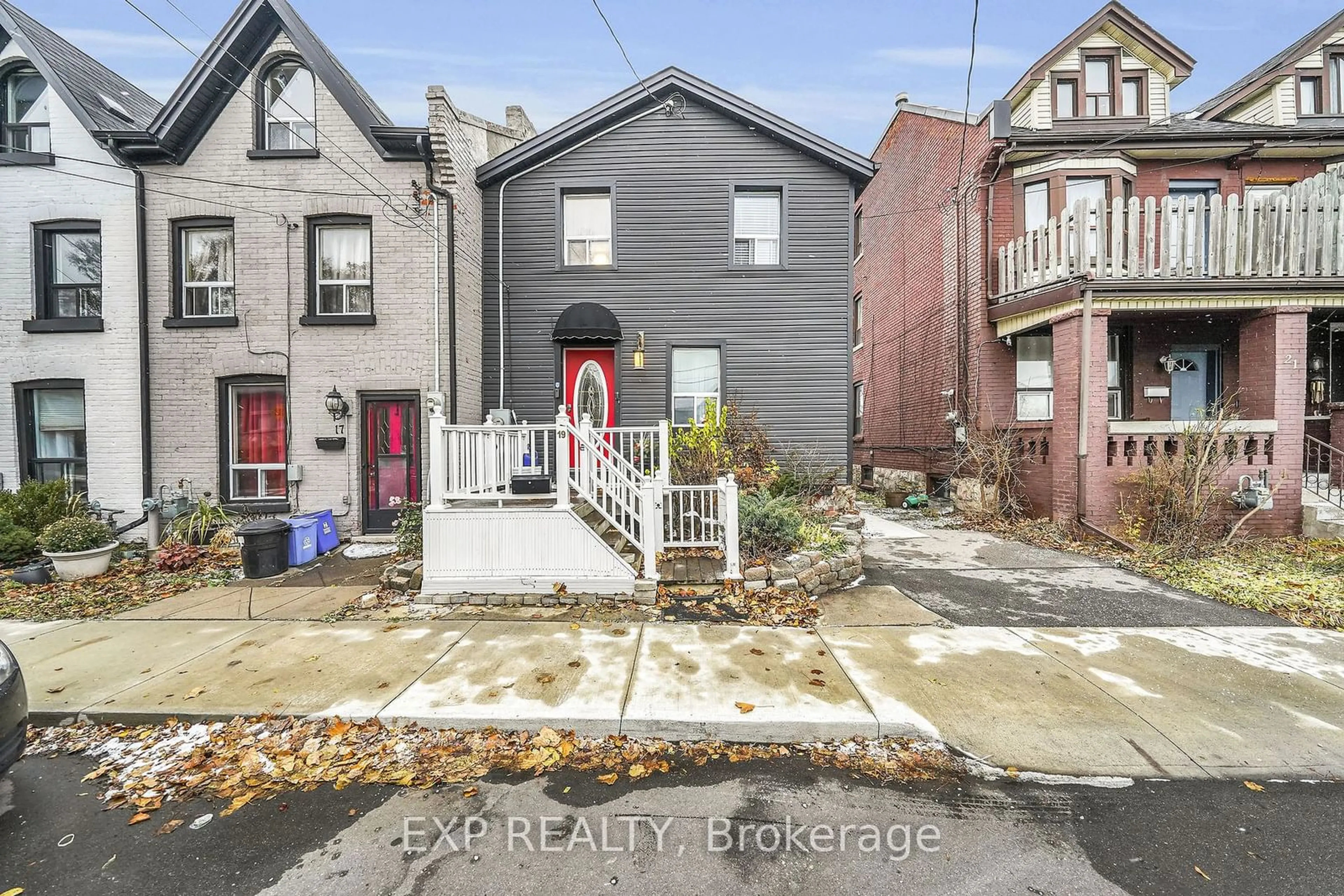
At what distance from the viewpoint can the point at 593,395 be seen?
9188 mm

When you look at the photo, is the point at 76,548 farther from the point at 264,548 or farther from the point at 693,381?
the point at 693,381

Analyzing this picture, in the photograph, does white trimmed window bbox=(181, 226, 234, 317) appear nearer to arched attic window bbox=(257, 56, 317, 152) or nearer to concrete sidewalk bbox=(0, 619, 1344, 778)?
arched attic window bbox=(257, 56, 317, 152)

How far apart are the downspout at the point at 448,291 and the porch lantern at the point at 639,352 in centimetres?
305

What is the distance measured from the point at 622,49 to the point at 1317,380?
48.4ft

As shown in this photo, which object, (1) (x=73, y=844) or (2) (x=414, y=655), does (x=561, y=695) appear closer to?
(2) (x=414, y=655)

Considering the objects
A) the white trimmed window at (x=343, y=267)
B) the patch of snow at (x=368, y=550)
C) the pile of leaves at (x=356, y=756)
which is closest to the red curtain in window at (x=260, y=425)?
the white trimmed window at (x=343, y=267)

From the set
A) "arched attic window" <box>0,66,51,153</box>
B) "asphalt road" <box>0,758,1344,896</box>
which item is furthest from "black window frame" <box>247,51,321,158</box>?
"asphalt road" <box>0,758,1344,896</box>

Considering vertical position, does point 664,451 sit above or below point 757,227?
below

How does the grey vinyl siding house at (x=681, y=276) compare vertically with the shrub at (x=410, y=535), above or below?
above

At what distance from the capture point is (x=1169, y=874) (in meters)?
2.21

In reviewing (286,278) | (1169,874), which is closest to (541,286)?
(286,278)

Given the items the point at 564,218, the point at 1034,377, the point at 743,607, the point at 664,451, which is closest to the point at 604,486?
the point at 664,451

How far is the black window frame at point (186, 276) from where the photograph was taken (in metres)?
8.06

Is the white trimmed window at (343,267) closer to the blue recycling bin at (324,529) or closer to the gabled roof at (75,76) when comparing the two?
the blue recycling bin at (324,529)
